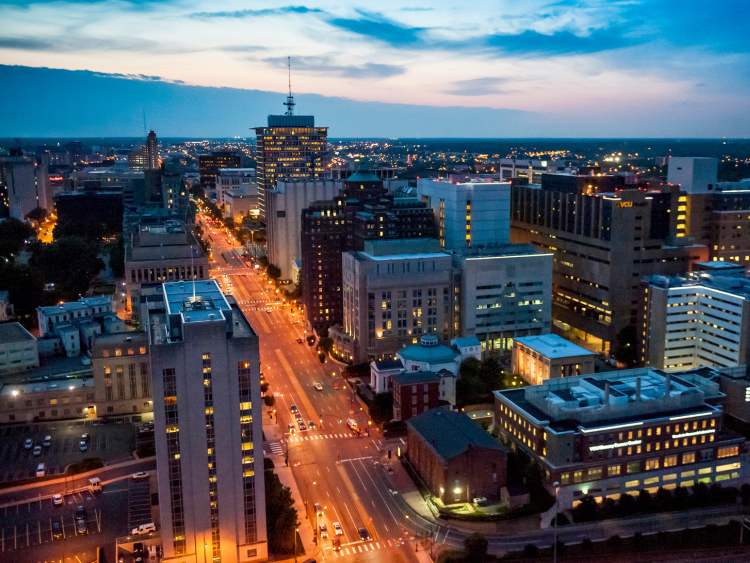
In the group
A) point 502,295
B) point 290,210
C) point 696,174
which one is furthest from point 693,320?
point 290,210

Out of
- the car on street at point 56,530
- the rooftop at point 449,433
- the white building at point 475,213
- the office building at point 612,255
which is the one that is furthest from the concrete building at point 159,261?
the office building at point 612,255

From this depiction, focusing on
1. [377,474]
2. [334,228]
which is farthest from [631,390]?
[334,228]

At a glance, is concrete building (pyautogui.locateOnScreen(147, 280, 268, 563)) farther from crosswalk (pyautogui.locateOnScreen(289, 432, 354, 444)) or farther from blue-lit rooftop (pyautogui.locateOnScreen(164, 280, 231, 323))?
crosswalk (pyautogui.locateOnScreen(289, 432, 354, 444))

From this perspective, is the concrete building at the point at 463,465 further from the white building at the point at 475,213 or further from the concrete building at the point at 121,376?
the white building at the point at 475,213

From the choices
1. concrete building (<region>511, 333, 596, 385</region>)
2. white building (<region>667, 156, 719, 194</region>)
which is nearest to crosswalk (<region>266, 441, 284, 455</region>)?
concrete building (<region>511, 333, 596, 385</region>)

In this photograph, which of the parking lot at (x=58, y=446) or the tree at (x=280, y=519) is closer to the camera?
the tree at (x=280, y=519)

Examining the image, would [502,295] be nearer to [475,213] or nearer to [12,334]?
[475,213]
